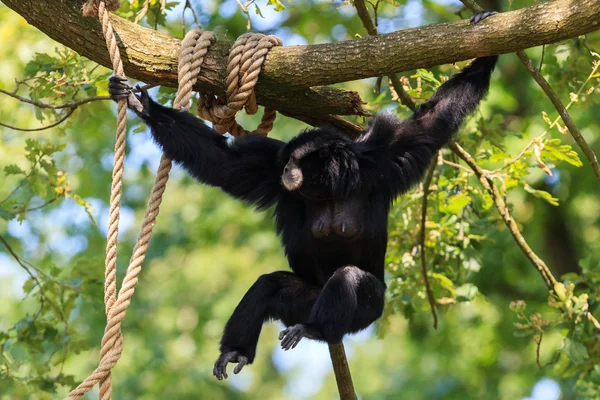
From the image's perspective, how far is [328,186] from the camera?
18.0 ft

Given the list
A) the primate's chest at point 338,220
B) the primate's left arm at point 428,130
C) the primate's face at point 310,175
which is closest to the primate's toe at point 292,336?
the primate's chest at point 338,220

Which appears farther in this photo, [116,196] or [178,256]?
[178,256]

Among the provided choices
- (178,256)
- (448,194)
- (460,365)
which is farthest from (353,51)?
(178,256)

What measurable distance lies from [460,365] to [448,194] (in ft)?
25.8

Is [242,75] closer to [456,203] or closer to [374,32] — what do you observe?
[374,32]

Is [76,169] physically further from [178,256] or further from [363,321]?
[363,321]

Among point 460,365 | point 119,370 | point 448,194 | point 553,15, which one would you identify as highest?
point 119,370

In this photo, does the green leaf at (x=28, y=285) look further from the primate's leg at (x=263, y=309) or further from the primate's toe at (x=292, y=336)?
the primate's toe at (x=292, y=336)

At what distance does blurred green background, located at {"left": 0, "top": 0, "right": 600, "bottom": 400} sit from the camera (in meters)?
6.46

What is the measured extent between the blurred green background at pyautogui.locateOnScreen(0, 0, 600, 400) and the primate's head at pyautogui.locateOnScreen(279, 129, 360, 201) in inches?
37.5

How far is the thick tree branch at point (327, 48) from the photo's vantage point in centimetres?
457

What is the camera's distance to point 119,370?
15305 millimetres

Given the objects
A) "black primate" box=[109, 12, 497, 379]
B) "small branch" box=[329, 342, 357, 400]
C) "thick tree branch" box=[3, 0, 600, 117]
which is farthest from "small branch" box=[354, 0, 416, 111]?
"small branch" box=[329, 342, 357, 400]

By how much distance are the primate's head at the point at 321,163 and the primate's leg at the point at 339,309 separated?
613 mm
